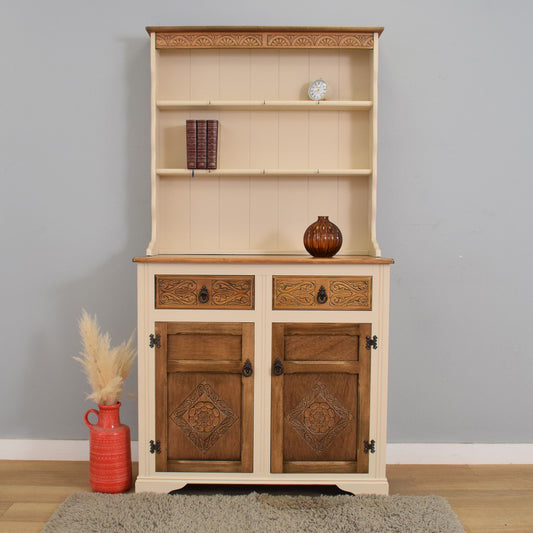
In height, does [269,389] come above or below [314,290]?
below

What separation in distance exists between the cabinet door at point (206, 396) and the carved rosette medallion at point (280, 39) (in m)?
1.38

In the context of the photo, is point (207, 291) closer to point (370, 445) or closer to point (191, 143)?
point (191, 143)

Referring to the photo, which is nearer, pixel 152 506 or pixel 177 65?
pixel 152 506

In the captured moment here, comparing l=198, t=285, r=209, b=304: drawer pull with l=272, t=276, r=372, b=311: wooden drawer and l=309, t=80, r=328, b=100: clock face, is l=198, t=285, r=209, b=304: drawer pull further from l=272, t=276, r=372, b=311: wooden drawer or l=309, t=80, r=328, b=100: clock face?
l=309, t=80, r=328, b=100: clock face

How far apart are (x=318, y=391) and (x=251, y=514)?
585 millimetres

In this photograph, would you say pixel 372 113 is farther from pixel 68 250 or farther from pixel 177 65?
pixel 68 250

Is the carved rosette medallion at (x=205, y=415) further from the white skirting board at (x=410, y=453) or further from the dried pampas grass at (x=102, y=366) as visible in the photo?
the white skirting board at (x=410, y=453)

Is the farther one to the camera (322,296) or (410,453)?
(410,453)

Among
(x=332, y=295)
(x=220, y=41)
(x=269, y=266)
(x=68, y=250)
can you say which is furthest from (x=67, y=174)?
(x=332, y=295)

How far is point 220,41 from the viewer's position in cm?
249

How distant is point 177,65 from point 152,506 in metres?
2.15

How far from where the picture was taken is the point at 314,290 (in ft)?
7.41

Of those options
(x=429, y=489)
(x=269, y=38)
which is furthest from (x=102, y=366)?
(x=269, y=38)

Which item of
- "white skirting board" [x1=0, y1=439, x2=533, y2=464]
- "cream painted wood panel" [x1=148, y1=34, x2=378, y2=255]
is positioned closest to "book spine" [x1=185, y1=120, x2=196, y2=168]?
"cream painted wood panel" [x1=148, y1=34, x2=378, y2=255]
